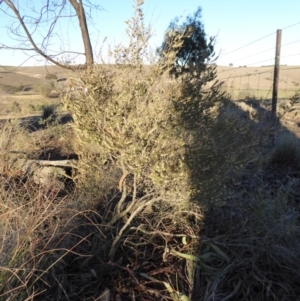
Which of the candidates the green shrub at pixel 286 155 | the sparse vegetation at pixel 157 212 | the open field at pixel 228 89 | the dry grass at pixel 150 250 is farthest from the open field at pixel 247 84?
the dry grass at pixel 150 250

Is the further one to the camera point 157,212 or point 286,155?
point 286,155

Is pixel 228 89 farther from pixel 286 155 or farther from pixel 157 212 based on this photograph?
pixel 286 155

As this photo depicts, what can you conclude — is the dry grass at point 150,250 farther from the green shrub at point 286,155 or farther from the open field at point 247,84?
the green shrub at point 286,155

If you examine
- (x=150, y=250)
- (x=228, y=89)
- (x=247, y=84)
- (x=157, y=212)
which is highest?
(x=228, y=89)

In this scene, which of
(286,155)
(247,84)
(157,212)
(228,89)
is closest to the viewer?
(157,212)

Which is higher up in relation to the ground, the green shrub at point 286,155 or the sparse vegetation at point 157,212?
the sparse vegetation at point 157,212

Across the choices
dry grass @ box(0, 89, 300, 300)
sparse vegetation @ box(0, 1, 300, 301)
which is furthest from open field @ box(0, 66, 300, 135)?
dry grass @ box(0, 89, 300, 300)

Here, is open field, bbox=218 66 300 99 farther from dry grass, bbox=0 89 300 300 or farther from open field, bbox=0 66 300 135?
dry grass, bbox=0 89 300 300

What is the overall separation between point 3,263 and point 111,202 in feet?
5.77

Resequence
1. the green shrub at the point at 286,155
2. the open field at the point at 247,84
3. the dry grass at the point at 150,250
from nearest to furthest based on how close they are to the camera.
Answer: the dry grass at the point at 150,250, the open field at the point at 247,84, the green shrub at the point at 286,155

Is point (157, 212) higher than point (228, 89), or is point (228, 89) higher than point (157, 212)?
point (228, 89)

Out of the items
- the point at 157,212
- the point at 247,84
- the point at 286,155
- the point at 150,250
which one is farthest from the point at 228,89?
the point at 247,84

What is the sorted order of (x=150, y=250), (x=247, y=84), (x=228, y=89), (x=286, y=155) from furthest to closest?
(x=247, y=84) → (x=286, y=155) → (x=228, y=89) → (x=150, y=250)

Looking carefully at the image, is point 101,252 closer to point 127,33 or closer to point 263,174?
point 127,33
